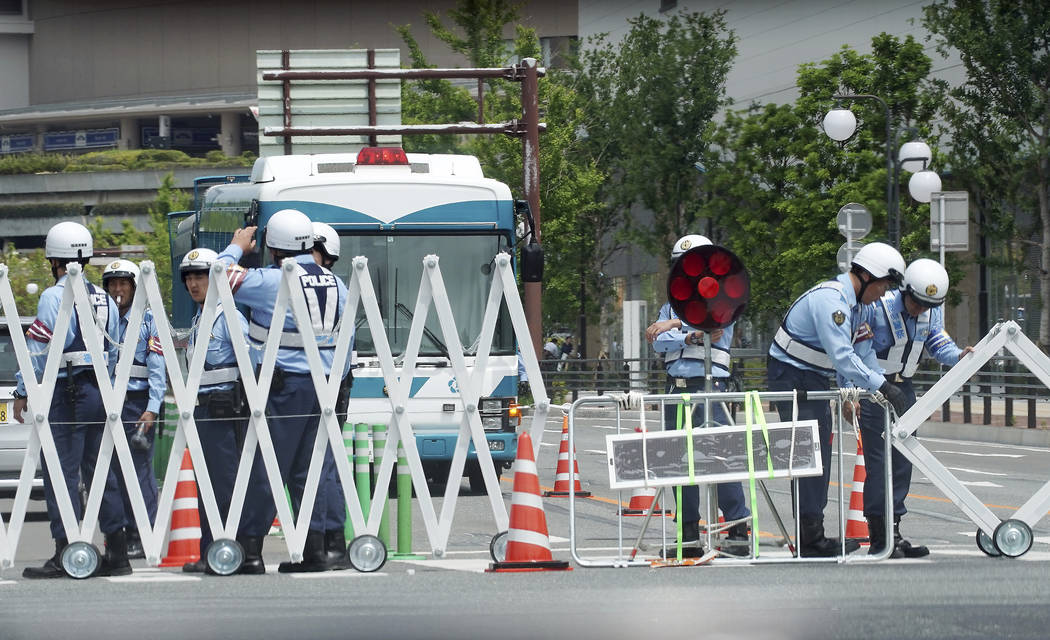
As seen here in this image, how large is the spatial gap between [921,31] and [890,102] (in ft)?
24.7

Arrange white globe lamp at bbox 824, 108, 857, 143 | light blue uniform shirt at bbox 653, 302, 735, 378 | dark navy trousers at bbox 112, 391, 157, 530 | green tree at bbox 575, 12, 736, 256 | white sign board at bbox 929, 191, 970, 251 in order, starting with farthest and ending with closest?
green tree at bbox 575, 12, 736, 256 < white globe lamp at bbox 824, 108, 857, 143 < white sign board at bbox 929, 191, 970, 251 < light blue uniform shirt at bbox 653, 302, 735, 378 < dark navy trousers at bbox 112, 391, 157, 530

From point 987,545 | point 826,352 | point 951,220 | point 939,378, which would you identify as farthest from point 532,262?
point 939,378

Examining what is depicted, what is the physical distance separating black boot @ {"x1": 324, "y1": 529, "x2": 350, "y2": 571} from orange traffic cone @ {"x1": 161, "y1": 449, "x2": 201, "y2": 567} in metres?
0.73

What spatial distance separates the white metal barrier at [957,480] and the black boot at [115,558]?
13.5ft

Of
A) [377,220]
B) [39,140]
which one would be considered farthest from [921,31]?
[39,140]

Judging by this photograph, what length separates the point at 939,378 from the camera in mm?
27047

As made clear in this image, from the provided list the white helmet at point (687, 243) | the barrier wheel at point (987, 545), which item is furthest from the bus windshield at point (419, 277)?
the barrier wheel at point (987, 545)

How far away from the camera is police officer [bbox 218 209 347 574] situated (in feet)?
30.7

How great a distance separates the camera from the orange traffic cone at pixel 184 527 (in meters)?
9.56

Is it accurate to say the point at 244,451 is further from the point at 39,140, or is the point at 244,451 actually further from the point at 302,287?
the point at 39,140

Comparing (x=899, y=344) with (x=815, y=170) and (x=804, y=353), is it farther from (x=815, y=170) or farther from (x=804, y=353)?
(x=815, y=170)

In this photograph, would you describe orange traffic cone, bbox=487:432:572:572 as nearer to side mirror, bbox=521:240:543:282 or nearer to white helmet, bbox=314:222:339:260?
white helmet, bbox=314:222:339:260

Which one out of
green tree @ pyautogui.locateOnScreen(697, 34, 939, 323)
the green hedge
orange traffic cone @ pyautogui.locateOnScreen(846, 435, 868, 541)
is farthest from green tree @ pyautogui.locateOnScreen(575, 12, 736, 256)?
the green hedge

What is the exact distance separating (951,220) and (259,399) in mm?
17891
